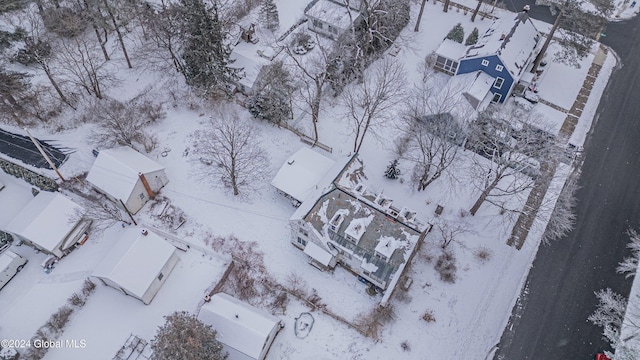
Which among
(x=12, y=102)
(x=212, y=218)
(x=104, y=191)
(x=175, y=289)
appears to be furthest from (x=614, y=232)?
(x=12, y=102)

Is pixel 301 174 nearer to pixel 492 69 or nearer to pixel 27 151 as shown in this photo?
pixel 492 69

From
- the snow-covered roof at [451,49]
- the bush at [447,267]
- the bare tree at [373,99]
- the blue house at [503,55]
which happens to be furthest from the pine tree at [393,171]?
the snow-covered roof at [451,49]

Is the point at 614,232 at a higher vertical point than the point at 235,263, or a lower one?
higher

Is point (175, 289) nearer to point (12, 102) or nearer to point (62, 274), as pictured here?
point (62, 274)

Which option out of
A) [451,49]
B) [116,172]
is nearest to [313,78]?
[451,49]

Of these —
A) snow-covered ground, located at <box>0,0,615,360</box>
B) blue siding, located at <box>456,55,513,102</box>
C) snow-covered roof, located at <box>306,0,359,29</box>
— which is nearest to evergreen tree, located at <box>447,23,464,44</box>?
blue siding, located at <box>456,55,513,102</box>

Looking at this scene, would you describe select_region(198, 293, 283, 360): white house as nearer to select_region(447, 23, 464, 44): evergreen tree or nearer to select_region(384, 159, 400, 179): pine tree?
select_region(384, 159, 400, 179): pine tree
